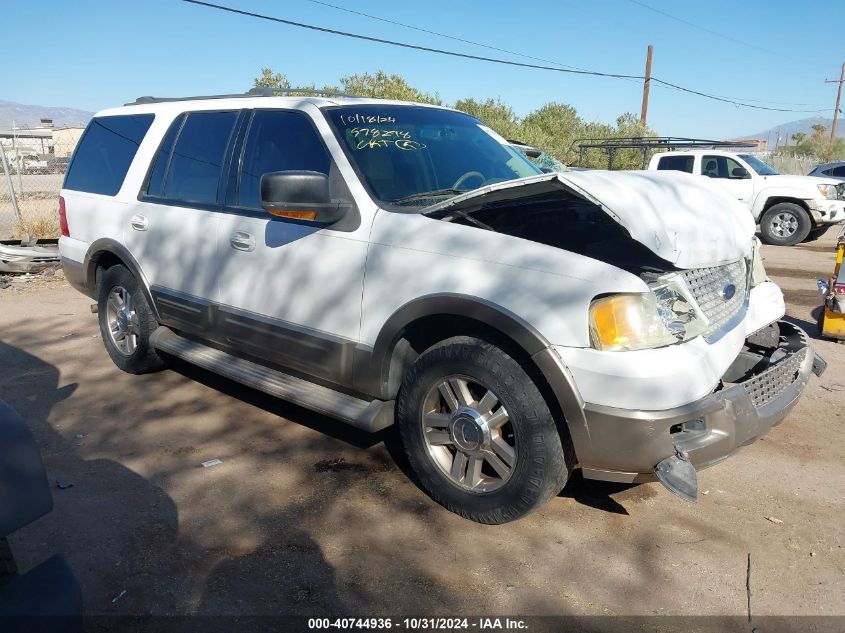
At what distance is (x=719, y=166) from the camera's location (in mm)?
14500

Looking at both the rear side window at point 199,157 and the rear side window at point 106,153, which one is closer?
the rear side window at point 199,157

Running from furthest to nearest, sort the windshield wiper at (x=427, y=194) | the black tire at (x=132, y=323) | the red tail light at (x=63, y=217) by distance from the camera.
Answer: the red tail light at (x=63, y=217)
the black tire at (x=132, y=323)
the windshield wiper at (x=427, y=194)

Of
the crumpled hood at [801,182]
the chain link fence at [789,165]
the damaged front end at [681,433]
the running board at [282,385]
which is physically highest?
the chain link fence at [789,165]

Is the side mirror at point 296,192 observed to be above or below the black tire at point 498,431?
above

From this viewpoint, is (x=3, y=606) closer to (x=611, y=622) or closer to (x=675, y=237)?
(x=611, y=622)

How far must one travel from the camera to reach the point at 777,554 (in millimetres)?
3088

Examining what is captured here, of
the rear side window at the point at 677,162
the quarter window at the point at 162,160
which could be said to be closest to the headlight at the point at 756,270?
the quarter window at the point at 162,160

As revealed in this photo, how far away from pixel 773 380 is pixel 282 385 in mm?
2613

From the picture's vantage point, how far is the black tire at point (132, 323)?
16.6 ft

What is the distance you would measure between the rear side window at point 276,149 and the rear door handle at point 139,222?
1.06 metres

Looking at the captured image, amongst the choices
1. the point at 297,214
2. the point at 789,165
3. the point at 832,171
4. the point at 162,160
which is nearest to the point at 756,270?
the point at 297,214

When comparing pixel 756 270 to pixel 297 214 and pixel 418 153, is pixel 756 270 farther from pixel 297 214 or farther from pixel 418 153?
pixel 297 214

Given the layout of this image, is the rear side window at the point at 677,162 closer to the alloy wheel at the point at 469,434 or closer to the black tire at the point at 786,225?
the black tire at the point at 786,225

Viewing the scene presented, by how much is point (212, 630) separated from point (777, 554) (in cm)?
247
